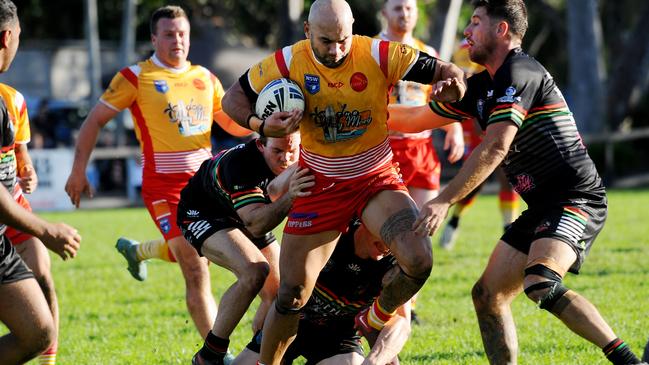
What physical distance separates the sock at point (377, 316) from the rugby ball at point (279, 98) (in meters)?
1.12

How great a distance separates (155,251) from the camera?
7906 millimetres

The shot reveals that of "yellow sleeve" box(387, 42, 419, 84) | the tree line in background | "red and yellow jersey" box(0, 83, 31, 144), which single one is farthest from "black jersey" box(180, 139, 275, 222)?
the tree line in background

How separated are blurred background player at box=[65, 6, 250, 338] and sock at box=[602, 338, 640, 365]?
3142 millimetres

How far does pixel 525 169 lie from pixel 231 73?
21753 millimetres

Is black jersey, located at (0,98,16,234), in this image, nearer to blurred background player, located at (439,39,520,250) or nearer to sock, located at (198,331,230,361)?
sock, located at (198,331,230,361)

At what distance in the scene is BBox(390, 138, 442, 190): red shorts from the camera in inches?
327

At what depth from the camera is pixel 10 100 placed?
6410 mm

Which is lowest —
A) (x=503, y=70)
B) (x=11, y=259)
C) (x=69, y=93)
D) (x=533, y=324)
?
(x=69, y=93)

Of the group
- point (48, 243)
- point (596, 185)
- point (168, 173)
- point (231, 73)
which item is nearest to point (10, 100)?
point (168, 173)

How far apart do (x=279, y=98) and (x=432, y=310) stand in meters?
3.45

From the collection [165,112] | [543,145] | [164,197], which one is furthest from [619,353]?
[165,112]

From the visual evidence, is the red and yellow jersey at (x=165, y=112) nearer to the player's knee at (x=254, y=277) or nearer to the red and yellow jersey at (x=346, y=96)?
the player's knee at (x=254, y=277)

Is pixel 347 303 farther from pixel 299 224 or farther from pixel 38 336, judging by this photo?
pixel 38 336

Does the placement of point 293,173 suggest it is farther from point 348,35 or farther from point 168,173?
point 168,173
